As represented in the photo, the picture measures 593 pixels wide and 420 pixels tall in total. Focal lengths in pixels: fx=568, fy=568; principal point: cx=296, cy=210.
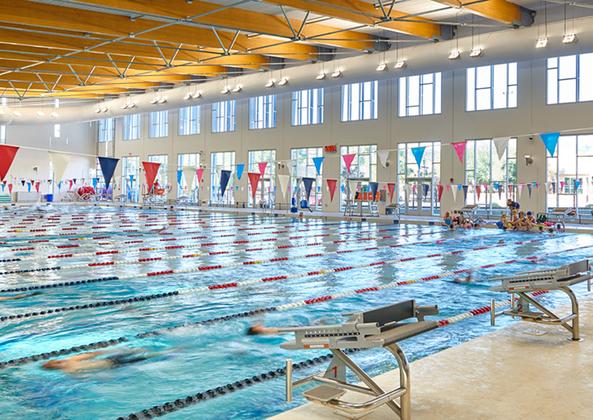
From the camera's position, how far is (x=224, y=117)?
95.7 feet

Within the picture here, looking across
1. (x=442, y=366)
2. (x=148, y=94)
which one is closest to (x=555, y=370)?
(x=442, y=366)

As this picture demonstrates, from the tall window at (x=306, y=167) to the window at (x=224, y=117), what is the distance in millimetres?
4662

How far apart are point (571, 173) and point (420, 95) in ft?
Result: 20.0

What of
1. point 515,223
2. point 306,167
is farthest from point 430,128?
point 306,167

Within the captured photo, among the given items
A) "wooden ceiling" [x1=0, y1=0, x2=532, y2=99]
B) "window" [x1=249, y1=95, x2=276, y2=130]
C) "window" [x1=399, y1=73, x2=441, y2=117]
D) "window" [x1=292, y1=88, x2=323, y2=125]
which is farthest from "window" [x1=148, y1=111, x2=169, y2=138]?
"window" [x1=399, y1=73, x2=441, y2=117]

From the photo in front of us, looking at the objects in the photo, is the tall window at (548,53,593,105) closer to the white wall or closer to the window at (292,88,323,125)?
the white wall

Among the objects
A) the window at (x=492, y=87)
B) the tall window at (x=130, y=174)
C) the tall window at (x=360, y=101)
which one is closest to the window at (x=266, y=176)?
the tall window at (x=360, y=101)

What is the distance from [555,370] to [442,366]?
0.69 meters

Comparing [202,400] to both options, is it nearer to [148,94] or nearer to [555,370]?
[555,370]

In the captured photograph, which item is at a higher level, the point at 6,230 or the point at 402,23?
the point at 402,23

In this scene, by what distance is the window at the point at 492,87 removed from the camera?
1895cm

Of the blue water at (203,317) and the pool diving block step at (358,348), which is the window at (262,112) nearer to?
the blue water at (203,317)

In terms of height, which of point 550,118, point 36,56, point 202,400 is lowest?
point 202,400

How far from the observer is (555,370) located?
140 inches
